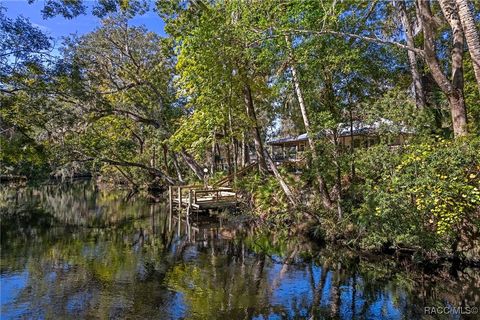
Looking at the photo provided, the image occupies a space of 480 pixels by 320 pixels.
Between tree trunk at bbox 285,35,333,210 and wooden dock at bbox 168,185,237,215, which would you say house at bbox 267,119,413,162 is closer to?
tree trunk at bbox 285,35,333,210

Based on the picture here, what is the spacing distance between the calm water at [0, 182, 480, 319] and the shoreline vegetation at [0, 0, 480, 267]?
1.25 meters

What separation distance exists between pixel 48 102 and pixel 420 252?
17.1 metres

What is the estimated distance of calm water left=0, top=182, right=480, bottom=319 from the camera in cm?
860

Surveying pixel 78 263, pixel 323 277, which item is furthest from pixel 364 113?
pixel 78 263

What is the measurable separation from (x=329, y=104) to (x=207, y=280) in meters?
8.13

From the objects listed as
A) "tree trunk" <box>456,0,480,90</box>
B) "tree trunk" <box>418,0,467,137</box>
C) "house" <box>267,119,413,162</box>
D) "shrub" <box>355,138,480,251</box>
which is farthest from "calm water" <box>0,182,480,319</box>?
"tree trunk" <box>456,0,480,90</box>

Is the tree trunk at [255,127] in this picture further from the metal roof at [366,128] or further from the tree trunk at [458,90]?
the tree trunk at [458,90]

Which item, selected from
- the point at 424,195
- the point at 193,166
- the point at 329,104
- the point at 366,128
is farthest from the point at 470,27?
the point at 193,166

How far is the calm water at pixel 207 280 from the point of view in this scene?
28.2 ft

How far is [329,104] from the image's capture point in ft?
49.1

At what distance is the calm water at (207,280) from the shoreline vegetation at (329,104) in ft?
4.11

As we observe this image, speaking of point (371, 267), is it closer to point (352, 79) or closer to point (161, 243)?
point (352, 79)

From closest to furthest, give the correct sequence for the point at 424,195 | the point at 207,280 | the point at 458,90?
the point at 424,195
the point at 207,280
the point at 458,90

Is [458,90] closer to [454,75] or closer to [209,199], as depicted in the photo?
[454,75]
